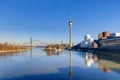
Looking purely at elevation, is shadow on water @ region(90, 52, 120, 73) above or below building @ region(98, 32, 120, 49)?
below

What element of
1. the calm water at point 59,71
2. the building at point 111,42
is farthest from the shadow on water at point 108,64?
the building at point 111,42

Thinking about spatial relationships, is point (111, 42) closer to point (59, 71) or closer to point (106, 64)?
point (106, 64)

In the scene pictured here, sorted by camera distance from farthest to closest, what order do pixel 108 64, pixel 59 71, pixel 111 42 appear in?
1. pixel 111 42
2. pixel 108 64
3. pixel 59 71

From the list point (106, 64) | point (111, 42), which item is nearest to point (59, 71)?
point (106, 64)

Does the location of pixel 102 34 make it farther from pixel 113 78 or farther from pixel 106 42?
pixel 113 78

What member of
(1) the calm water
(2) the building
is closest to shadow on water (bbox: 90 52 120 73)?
(1) the calm water

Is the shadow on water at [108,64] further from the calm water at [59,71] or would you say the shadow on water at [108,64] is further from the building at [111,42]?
the building at [111,42]

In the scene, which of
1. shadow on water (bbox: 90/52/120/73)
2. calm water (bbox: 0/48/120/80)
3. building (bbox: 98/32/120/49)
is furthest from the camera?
building (bbox: 98/32/120/49)

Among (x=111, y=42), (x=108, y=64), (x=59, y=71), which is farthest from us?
(x=111, y=42)

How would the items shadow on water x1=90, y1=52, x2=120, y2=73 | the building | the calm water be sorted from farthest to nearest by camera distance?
1. the building
2. shadow on water x1=90, y1=52, x2=120, y2=73
3. the calm water

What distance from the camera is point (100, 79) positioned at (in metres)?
7.55

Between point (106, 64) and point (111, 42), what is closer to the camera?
point (106, 64)

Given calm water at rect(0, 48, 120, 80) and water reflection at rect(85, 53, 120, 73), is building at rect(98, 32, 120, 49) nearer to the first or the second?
water reflection at rect(85, 53, 120, 73)

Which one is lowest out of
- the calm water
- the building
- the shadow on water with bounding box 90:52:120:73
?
the shadow on water with bounding box 90:52:120:73
